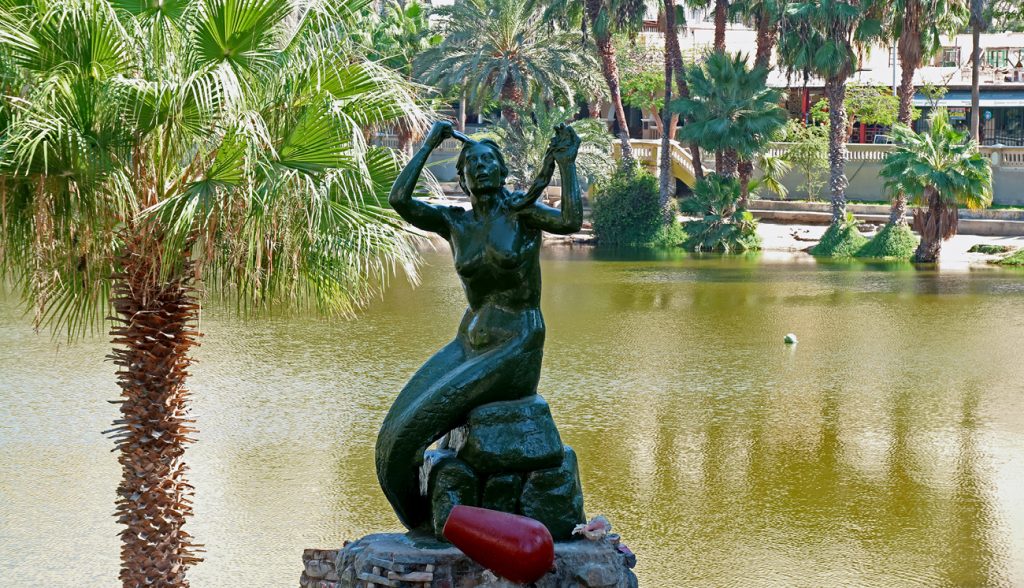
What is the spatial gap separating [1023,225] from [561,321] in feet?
63.2

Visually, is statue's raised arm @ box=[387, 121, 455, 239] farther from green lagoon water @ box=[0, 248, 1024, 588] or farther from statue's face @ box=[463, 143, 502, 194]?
green lagoon water @ box=[0, 248, 1024, 588]

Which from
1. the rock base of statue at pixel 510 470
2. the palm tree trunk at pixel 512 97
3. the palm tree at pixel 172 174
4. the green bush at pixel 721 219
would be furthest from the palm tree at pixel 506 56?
the rock base of statue at pixel 510 470

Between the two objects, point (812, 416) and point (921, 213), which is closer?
point (812, 416)

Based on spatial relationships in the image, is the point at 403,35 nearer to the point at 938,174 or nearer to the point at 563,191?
the point at 938,174

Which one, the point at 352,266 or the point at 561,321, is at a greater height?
the point at 352,266

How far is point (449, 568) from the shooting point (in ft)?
21.9

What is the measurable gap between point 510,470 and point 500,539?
25.7 inches

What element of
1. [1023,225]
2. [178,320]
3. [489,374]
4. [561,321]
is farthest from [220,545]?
[1023,225]

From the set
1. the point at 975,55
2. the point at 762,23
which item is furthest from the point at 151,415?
the point at 975,55

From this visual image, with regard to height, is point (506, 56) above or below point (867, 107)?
above

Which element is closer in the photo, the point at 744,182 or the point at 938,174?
the point at 938,174

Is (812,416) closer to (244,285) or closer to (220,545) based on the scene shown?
(220,545)

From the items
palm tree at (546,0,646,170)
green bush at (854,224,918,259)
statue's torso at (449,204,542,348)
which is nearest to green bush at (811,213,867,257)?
green bush at (854,224,918,259)

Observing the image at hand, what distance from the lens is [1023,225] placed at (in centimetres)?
3712
